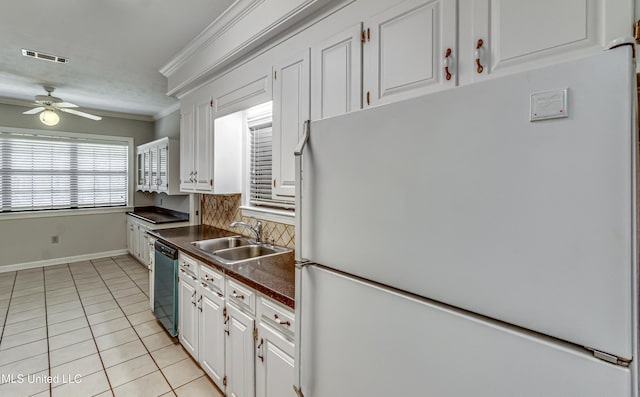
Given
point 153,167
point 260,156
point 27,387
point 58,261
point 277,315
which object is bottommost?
point 27,387

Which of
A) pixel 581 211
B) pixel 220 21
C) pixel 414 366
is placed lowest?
pixel 414 366

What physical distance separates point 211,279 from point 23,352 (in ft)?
6.69

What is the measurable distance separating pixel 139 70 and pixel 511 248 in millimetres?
4020

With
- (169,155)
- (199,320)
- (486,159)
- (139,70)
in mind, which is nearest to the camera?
(486,159)

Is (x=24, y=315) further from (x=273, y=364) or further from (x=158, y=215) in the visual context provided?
(x=273, y=364)

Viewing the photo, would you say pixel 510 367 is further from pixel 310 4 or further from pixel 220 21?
pixel 220 21

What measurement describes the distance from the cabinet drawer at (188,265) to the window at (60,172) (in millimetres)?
4233

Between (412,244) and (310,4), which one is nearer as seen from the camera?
(412,244)

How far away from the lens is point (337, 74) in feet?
5.31

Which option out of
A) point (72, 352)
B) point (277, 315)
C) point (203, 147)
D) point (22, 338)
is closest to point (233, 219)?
point (203, 147)

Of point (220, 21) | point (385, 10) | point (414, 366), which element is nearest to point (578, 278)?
point (414, 366)

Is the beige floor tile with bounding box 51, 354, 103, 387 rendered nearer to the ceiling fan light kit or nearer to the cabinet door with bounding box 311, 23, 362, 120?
the cabinet door with bounding box 311, 23, 362, 120

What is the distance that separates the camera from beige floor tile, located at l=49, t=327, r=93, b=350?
2.66 metres

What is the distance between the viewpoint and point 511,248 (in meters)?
0.61
